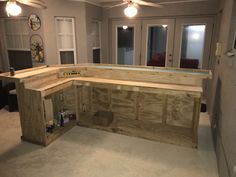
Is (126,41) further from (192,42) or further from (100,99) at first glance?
(100,99)

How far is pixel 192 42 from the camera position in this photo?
481 cm

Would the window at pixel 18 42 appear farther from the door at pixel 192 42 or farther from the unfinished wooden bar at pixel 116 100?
the door at pixel 192 42

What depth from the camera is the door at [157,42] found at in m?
4.97

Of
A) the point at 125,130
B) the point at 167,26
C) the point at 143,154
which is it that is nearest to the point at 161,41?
the point at 167,26

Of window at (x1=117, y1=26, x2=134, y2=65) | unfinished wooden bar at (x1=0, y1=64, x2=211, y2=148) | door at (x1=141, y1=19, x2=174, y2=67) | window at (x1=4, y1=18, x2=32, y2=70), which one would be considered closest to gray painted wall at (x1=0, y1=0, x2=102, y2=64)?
window at (x1=4, y1=18, x2=32, y2=70)

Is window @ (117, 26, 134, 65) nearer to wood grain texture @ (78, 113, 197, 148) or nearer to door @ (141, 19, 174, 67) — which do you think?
door @ (141, 19, 174, 67)

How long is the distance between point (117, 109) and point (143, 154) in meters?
1.14

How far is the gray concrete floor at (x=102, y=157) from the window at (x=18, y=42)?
2424 mm

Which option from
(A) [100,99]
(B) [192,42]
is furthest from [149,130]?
(B) [192,42]

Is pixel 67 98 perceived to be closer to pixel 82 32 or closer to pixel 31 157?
pixel 31 157

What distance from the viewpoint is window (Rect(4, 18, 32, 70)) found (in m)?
4.70

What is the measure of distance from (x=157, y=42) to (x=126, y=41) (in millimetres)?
936

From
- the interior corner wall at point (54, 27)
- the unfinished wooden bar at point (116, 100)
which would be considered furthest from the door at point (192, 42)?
the interior corner wall at point (54, 27)

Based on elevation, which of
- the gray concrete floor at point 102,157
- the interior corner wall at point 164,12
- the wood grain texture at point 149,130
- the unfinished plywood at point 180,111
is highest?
the interior corner wall at point 164,12
